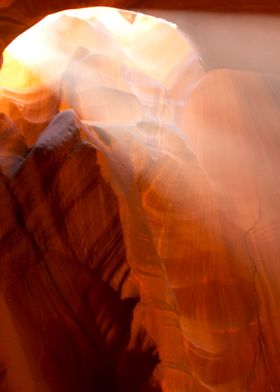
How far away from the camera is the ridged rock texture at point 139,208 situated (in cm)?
320

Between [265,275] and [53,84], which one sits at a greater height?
[53,84]

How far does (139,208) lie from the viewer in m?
3.66

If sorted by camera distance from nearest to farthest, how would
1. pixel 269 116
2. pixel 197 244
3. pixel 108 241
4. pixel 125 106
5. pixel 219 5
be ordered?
pixel 108 241
pixel 197 244
pixel 125 106
pixel 269 116
pixel 219 5

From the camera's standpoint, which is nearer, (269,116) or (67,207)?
(67,207)

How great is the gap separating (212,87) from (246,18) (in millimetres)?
1078

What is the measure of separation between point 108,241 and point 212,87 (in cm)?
221

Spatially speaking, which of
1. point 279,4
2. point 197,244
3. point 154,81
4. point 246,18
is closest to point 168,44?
point 154,81

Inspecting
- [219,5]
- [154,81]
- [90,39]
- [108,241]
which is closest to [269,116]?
[154,81]

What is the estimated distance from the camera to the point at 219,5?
5457mm

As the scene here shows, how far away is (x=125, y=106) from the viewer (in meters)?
4.46

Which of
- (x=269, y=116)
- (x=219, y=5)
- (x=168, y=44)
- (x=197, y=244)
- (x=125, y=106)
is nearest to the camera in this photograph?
(x=197, y=244)

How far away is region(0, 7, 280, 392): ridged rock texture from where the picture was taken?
3199 millimetres

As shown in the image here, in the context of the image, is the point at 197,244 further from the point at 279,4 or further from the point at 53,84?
the point at 279,4

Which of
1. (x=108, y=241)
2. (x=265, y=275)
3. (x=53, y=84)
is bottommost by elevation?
(x=265, y=275)
